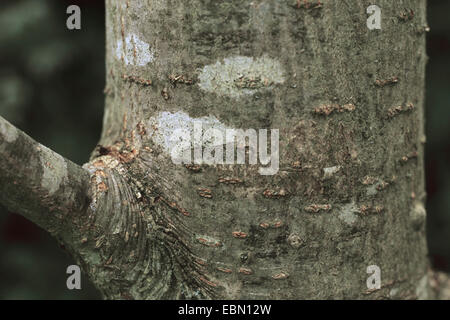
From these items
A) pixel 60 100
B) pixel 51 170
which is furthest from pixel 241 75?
pixel 60 100

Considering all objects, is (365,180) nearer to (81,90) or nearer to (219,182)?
(219,182)

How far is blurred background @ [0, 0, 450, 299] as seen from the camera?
2146 millimetres

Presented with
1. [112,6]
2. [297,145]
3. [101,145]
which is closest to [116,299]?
[101,145]

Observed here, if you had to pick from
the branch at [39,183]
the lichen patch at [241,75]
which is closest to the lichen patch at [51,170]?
the branch at [39,183]

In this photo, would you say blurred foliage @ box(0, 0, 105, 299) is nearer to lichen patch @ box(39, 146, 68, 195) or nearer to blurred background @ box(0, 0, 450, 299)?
blurred background @ box(0, 0, 450, 299)

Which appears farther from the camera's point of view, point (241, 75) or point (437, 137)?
point (437, 137)

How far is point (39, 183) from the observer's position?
840 mm

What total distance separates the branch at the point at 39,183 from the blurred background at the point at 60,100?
1336 mm

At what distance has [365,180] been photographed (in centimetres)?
96

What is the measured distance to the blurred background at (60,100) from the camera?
2146 mm

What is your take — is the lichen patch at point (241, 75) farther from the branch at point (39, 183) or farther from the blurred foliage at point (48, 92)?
the blurred foliage at point (48, 92)

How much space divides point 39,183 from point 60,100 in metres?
1.55

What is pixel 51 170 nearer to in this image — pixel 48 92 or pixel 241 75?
pixel 241 75

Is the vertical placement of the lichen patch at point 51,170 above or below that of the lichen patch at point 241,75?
below
